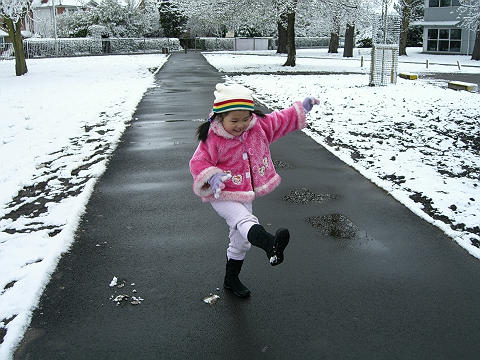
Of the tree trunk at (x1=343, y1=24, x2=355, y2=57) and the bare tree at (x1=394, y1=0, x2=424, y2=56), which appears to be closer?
the tree trunk at (x1=343, y1=24, x2=355, y2=57)

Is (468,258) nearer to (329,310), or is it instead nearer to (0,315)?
(329,310)

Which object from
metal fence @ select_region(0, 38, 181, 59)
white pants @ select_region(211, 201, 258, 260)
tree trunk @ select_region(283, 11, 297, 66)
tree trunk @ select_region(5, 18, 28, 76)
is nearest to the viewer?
white pants @ select_region(211, 201, 258, 260)

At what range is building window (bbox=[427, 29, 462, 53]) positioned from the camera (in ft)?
150

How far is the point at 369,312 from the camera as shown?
3.53m

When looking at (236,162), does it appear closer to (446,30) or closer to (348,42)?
(348,42)

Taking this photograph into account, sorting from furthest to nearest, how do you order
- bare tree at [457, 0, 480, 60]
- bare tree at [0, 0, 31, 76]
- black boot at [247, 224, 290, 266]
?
bare tree at [457, 0, 480, 60]
bare tree at [0, 0, 31, 76]
black boot at [247, 224, 290, 266]

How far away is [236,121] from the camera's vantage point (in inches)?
136

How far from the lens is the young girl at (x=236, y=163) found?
3.40m

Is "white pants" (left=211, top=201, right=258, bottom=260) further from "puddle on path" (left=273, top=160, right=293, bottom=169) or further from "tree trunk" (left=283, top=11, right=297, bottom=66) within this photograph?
"tree trunk" (left=283, top=11, right=297, bottom=66)

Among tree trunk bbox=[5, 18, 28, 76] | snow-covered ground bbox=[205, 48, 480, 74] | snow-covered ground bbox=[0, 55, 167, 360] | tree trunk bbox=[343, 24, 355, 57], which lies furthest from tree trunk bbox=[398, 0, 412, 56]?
snow-covered ground bbox=[0, 55, 167, 360]

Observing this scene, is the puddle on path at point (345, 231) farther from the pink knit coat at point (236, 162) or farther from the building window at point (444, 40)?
the building window at point (444, 40)

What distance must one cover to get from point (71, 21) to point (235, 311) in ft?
225

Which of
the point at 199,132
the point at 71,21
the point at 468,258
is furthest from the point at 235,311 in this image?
the point at 71,21

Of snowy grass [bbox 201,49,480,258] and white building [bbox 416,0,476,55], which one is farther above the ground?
white building [bbox 416,0,476,55]
